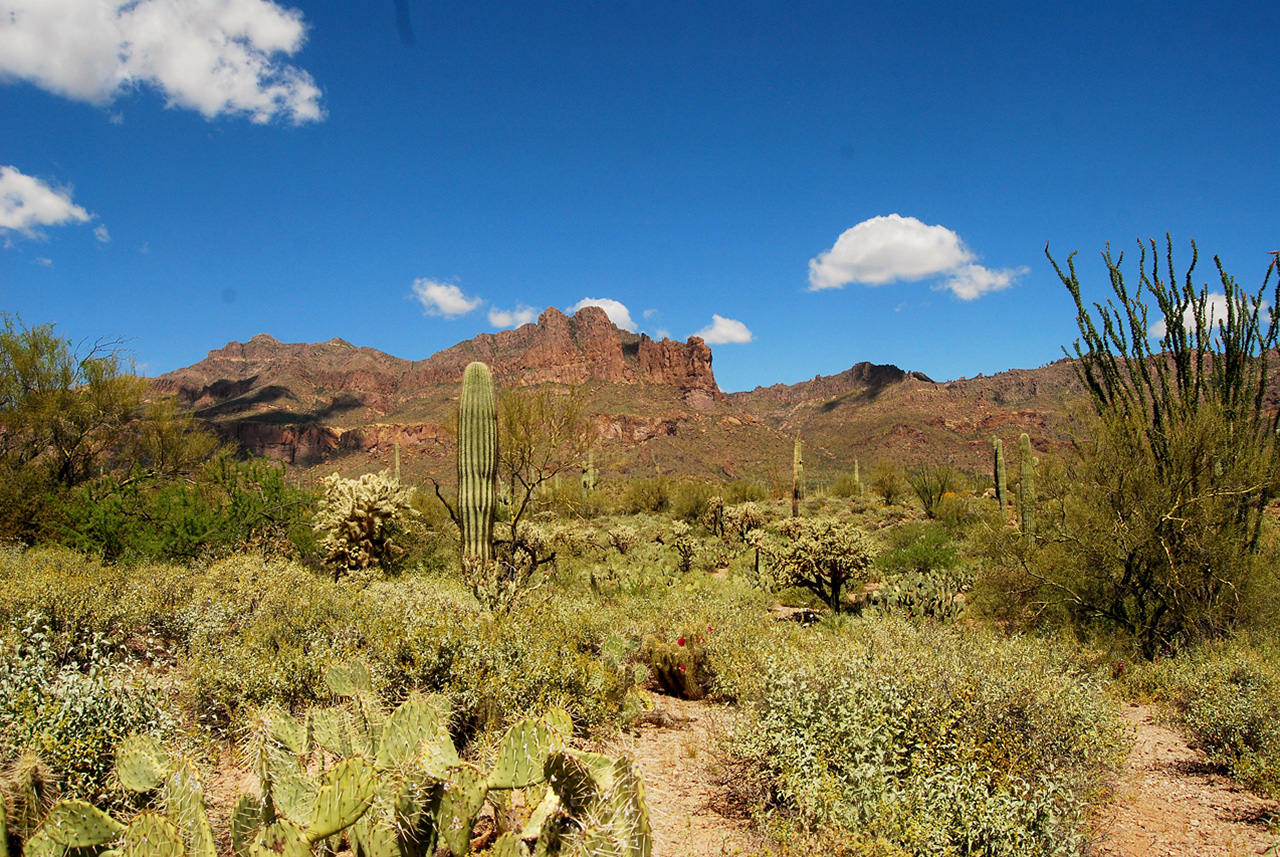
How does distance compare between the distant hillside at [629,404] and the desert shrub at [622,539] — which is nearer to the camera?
the desert shrub at [622,539]

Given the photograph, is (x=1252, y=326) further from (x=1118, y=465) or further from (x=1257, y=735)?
(x=1257, y=735)

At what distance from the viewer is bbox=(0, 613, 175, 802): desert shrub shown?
337 centimetres

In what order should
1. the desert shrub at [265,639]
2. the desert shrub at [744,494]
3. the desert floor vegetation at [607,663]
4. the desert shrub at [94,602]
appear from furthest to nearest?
the desert shrub at [744,494] < the desert shrub at [94,602] < the desert shrub at [265,639] < the desert floor vegetation at [607,663]

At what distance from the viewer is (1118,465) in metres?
7.51

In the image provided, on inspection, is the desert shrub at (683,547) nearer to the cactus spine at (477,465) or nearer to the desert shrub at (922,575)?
the desert shrub at (922,575)

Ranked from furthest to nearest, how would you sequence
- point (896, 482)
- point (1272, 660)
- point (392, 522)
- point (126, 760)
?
point (896, 482), point (392, 522), point (1272, 660), point (126, 760)

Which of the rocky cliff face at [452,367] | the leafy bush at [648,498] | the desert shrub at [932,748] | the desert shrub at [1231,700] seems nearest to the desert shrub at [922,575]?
the desert shrub at [1231,700]

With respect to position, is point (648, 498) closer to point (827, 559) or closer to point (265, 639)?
point (827, 559)

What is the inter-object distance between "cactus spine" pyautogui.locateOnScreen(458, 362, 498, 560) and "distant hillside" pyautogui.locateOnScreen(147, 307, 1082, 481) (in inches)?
1234

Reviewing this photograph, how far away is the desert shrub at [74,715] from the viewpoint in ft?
11.0

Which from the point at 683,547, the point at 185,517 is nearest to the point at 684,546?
the point at 683,547

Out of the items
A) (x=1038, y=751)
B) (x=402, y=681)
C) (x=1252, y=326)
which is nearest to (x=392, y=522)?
(x=402, y=681)

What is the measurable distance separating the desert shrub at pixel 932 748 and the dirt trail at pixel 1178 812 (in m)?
0.31

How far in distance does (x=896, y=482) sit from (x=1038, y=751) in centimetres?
2762
